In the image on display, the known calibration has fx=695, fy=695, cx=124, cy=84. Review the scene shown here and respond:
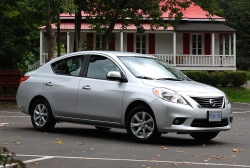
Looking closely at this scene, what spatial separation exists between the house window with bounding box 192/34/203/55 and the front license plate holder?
37.9m

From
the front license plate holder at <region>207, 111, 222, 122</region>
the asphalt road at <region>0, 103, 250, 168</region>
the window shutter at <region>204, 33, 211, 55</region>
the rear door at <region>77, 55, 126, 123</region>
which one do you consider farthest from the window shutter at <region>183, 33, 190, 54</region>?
the front license plate holder at <region>207, 111, 222, 122</region>

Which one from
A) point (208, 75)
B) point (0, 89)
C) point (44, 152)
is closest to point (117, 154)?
point (44, 152)

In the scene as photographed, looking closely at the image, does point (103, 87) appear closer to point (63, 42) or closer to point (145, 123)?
point (145, 123)

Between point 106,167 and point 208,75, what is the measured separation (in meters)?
32.5

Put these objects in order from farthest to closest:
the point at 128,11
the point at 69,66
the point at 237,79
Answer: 1. the point at 237,79
2. the point at 128,11
3. the point at 69,66

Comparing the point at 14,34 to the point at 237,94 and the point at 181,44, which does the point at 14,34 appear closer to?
the point at 237,94

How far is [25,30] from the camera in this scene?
37.7 metres

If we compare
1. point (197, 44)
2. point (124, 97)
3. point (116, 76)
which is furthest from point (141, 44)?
point (124, 97)

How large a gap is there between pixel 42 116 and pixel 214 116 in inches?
152

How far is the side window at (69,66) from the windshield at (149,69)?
1.06 meters

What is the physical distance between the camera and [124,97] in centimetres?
1268

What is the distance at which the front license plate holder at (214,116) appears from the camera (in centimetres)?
1219

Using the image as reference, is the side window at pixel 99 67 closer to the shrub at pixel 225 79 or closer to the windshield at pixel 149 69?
the windshield at pixel 149 69

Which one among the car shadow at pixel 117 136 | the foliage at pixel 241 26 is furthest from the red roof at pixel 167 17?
the car shadow at pixel 117 136
